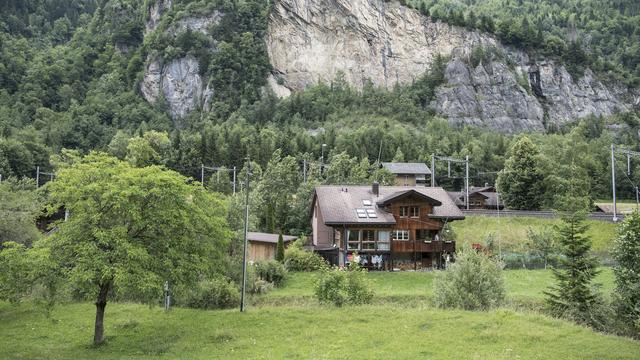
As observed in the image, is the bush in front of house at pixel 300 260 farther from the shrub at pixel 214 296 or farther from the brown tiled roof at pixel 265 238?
the shrub at pixel 214 296

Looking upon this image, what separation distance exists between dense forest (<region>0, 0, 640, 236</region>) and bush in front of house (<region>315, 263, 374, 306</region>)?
41384 millimetres

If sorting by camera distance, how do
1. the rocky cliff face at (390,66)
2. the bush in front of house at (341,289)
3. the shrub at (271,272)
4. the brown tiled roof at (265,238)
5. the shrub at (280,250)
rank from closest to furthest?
the bush in front of house at (341,289) → the shrub at (271,272) → the shrub at (280,250) → the brown tiled roof at (265,238) → the rocky cliff face at (390,66)

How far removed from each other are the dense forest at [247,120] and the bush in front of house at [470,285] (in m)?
43.2

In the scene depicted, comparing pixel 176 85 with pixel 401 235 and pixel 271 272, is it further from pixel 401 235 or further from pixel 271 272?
pixel 271 272

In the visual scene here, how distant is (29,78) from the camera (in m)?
178

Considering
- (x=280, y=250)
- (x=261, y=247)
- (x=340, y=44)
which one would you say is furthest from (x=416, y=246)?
(x=340, y=44)

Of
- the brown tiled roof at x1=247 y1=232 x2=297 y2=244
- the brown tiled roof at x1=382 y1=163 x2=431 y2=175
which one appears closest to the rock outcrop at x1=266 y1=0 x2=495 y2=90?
the brown tiled roof at x1=382 y1=163 x2=431 y2=175

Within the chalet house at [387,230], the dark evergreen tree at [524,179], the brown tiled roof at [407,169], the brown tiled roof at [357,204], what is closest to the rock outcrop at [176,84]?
the brown tiled roof at [407,169]

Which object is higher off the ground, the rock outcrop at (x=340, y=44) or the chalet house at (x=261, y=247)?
the rock outcrop at (x=340, y=44)

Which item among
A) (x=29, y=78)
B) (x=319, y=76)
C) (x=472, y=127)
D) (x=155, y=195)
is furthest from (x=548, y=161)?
(x=29, y=78)

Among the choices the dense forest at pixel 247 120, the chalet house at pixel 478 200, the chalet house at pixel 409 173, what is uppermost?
the dense forest at pixel 247 120

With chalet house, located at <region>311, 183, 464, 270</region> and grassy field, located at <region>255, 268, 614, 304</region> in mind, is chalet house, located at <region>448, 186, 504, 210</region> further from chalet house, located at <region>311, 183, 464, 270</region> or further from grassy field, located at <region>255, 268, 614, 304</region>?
grassy field, located at <region>255, 268, 614, 304</region>

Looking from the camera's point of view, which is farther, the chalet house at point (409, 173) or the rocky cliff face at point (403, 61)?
→ the rocky cliff face at point (403, 61)

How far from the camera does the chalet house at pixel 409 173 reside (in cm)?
9175
